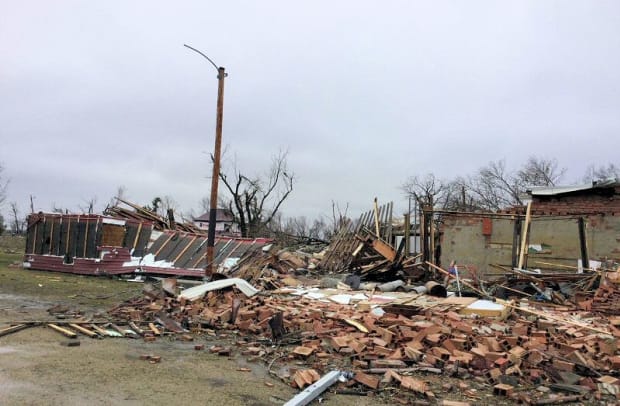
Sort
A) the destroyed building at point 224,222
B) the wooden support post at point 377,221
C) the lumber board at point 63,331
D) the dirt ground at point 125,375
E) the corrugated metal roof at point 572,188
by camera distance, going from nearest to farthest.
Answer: the dirt ground at point 125,375
the lumber board at point 63,331
the corrugated metal roof at point 572,188
the wooden support post at point 377,221
the destroyed building at point 224,222

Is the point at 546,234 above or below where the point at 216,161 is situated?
below

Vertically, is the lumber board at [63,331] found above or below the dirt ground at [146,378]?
above

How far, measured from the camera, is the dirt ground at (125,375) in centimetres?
480

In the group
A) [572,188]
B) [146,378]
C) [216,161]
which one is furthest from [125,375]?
[572,188]

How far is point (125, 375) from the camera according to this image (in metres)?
5.54

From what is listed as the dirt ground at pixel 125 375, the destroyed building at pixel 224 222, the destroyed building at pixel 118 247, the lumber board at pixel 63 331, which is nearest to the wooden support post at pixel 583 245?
the dirt ground at pixel 125 375

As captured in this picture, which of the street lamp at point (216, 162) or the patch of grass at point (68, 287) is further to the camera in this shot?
the street lamp at point (216, 162)

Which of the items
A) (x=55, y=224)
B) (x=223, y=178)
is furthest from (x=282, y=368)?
(x=223, y=178)

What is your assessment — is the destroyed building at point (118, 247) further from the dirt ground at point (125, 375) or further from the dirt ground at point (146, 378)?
the dirt ground at point (146, 378)

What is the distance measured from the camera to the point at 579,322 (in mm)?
8141

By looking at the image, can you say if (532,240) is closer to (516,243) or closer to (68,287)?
(516,243)

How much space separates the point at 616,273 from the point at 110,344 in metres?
10.5

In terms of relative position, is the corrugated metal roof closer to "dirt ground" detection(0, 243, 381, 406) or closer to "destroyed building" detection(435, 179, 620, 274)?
"destroyed building" detection(435, 179, 620, 274)

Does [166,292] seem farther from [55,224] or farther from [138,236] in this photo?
[55,224]
